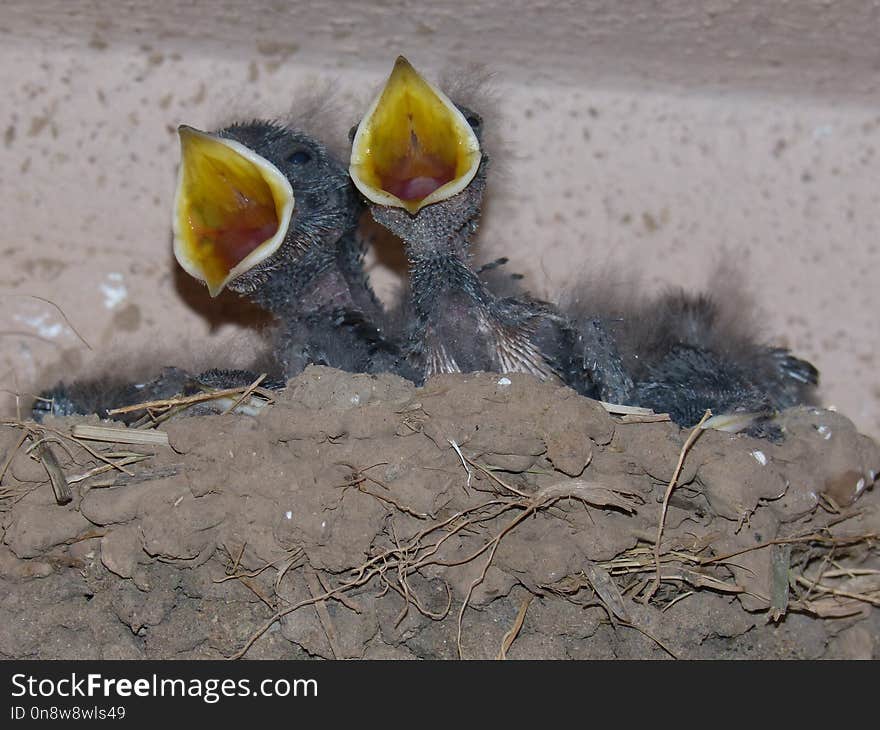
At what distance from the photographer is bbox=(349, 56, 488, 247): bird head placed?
1.68 meters

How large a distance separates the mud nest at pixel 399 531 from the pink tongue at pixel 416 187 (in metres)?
0.27

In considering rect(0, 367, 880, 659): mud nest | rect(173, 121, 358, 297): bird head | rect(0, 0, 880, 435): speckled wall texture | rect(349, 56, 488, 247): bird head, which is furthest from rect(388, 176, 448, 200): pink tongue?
rect(0, 0, 880, 435): speckled wall texture

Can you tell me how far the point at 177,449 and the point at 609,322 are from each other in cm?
73

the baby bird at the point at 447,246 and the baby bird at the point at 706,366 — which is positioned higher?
the baby bird at the point at 447,246

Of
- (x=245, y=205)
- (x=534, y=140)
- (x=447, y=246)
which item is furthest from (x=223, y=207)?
(x=534, y=140)

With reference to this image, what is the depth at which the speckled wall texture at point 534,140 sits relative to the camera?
6.91ft

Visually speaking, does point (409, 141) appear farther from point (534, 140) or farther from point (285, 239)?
point (534, 140)

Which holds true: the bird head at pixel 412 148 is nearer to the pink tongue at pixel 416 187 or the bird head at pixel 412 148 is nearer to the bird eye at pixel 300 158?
the pink tongue at pixel 416 187

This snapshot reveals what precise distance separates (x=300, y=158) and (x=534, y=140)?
57 centimetres

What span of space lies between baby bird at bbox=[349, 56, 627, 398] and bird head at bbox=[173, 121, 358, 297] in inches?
6.1

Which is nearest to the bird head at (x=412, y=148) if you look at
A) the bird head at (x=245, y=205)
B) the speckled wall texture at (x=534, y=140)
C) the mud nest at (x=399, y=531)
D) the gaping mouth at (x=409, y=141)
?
the gaping mouth at (x=409, y=141)

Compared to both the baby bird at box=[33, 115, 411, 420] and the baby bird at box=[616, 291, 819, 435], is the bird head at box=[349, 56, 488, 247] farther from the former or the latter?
the baby bird at box=[616, 291, 819, 435]

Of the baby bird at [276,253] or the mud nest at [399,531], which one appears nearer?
the mud nest at [399,531]

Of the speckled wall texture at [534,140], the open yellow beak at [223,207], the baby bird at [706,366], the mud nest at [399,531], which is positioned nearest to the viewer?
the mud nest at [399,531]
